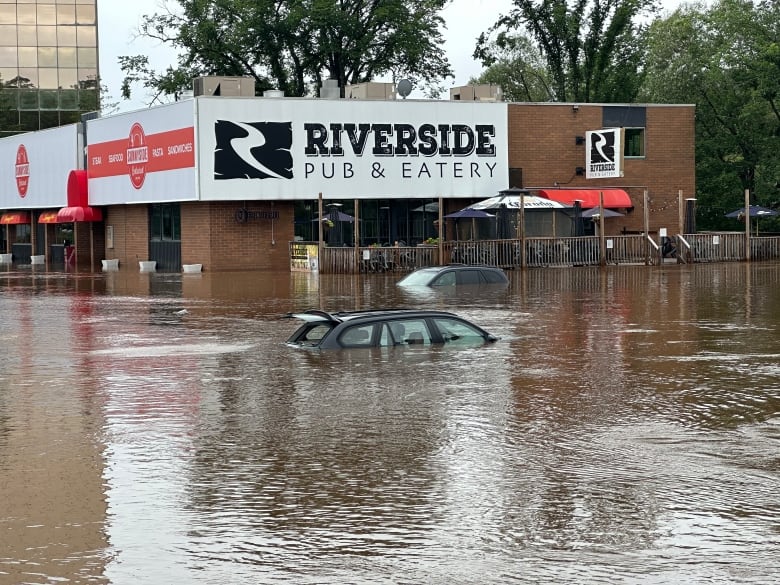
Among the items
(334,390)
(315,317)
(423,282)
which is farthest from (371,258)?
(334,390)

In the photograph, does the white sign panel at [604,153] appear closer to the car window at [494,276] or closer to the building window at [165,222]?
the car window at [494,276]

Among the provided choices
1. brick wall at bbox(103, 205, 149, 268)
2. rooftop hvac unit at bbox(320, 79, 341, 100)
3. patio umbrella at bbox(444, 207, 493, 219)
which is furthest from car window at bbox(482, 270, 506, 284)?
brick wall at bbox(103, 205, 149, 268)

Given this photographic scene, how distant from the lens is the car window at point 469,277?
3962cm

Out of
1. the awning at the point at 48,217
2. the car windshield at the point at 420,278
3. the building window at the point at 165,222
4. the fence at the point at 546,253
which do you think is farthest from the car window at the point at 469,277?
the awning at the point at 48,217

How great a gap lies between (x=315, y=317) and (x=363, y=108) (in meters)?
33.5

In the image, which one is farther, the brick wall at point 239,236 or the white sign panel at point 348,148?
the brick wall at point 239,236

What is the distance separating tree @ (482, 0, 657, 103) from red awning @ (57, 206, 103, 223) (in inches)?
1052

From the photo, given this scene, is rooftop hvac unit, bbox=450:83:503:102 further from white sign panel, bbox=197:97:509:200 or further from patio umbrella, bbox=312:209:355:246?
patio umbrella, bbox=312:209:355:246

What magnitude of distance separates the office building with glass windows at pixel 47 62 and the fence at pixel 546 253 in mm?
54744

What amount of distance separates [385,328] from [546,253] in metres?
30.0

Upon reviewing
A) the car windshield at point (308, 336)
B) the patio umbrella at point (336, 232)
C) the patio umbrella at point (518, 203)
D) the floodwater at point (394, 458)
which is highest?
the patio umbrella at point (518, 203)

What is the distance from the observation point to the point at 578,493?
36.7 feet

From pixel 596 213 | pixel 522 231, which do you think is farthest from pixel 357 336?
pixel 596 213

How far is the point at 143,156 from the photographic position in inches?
2218
